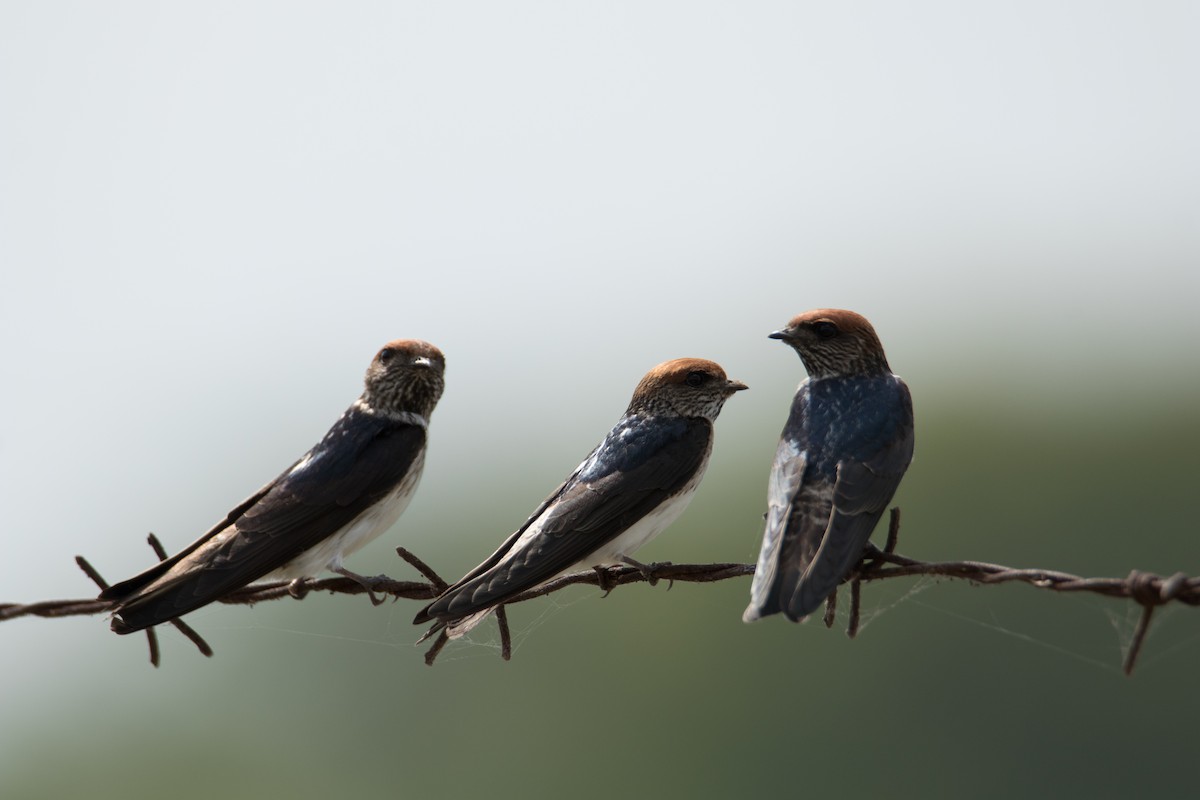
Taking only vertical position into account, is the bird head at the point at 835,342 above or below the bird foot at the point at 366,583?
above

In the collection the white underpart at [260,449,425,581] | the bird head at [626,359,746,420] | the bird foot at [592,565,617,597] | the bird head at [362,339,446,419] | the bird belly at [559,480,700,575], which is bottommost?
the bird foot at [592,565,617,597]

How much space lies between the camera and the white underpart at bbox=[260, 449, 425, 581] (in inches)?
289

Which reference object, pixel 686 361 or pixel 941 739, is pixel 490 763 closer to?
pixel 941 739

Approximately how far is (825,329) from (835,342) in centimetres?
7

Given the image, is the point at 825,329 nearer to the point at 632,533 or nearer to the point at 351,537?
the point at 632,533

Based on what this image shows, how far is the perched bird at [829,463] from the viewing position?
224 inches

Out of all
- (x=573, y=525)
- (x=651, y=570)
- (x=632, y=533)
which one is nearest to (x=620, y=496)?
(x=632, y=533)

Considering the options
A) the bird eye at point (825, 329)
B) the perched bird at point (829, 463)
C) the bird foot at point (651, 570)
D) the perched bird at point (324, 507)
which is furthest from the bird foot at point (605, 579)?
the bird eye at point (825, 329)

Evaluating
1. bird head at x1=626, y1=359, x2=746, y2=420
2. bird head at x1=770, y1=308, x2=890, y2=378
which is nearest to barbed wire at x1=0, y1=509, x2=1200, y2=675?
bird head at x1=626, y1=359, x2=746, y2=420

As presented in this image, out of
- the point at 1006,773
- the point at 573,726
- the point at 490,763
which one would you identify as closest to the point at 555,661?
the point at 573,726

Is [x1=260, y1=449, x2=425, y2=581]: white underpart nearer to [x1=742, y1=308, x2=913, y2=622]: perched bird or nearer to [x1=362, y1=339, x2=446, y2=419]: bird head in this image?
[x1=362, y1=339, x2=446, y2=419]: bird head

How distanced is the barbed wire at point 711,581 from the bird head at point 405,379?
1313 mm

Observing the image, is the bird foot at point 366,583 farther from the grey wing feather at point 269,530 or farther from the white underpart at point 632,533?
the white underpart at point 632,533

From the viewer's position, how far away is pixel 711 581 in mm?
5801
